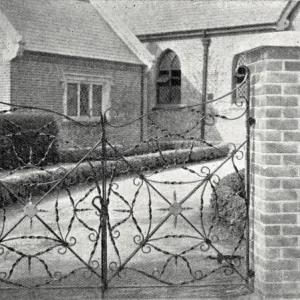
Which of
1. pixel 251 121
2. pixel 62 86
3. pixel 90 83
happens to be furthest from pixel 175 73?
pixel 251 121

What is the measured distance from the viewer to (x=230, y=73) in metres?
22.7

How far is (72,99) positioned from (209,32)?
→ 24.2ft

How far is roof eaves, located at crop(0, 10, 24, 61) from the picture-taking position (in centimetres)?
1688

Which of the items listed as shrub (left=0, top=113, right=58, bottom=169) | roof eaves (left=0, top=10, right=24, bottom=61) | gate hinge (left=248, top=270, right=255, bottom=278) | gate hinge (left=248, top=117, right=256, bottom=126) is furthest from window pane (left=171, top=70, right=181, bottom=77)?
gate hinge (left=248, top=270, right=255, bottom=278)

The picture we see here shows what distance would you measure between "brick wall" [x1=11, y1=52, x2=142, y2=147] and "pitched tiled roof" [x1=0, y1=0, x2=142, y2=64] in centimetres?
34

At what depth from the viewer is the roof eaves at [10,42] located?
16878 millimetres

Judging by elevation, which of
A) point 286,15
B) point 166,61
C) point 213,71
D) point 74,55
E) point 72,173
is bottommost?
point 72,173

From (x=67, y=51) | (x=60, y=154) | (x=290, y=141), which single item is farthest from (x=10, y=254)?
(x=67, y=51)

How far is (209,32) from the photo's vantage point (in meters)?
23.4

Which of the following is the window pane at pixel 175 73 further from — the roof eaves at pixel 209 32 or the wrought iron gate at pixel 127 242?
the wrought iron gate at pixel 127 242

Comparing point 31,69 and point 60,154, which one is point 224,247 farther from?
point 31,69

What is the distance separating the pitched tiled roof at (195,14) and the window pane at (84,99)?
20.1ft

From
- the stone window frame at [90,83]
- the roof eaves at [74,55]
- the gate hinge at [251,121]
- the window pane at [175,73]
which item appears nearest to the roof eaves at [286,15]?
the window pane at [175,73]

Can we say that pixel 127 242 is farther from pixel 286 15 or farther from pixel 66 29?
pixel 286 15
